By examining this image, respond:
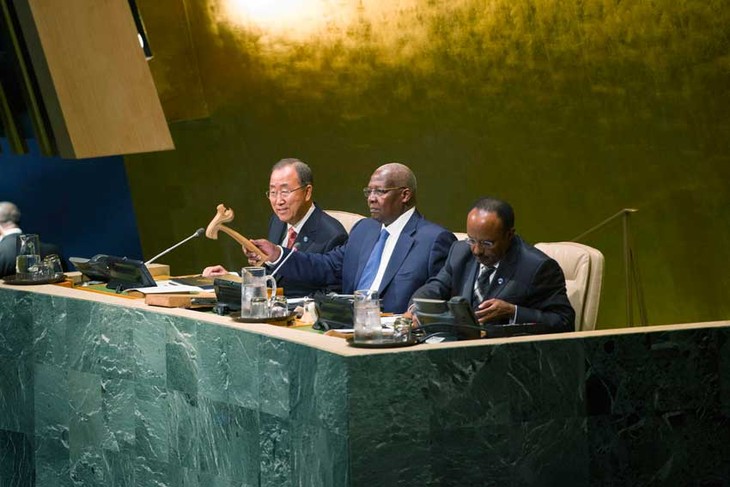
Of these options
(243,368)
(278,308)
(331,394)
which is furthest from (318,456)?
(278,308)

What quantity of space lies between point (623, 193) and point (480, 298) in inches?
92.1

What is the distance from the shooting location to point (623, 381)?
341 cm

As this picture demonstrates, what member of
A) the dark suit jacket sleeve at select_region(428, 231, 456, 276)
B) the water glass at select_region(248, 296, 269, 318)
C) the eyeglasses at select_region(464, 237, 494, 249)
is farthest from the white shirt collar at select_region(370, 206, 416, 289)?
the water glass at select_region(248, 296, 269, 318)

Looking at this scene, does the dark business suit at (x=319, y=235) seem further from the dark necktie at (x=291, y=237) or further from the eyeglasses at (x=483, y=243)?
the eyeglasses at (x=483, y=243)

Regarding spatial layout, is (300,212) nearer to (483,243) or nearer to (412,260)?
(412,260)

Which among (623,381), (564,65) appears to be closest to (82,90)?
(623,381)

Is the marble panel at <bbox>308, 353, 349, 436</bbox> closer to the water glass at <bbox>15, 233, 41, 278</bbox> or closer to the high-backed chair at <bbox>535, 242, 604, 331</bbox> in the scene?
the high-backed chair at <bbox>535, 242, 604, 331</bbox>

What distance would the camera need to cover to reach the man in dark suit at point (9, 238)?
605 centimetres

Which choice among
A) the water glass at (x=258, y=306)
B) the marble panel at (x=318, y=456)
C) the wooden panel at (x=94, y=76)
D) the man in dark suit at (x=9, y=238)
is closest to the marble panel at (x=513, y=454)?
the marble panel at (x=318, y=456)

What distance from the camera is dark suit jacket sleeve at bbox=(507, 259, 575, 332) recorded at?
163 inches

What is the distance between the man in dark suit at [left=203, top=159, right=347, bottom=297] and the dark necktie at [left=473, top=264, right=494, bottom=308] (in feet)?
4.25

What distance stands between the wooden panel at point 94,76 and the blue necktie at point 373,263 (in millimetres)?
1288

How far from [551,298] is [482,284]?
0.26 metres

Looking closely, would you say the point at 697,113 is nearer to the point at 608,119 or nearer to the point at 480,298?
the point at 608,119
